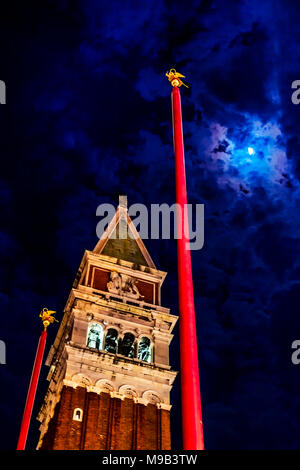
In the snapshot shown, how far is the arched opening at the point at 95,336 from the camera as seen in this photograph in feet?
154

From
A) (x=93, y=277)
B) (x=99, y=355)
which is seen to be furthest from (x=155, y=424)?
(x=93, y=277)

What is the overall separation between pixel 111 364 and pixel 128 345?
3274 millimetres

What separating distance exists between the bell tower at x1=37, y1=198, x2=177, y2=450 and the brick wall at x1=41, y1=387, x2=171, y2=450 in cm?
7

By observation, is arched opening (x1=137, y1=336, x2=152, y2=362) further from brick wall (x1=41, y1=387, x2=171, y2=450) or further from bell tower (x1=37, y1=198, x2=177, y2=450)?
brick wall (x1=41, y1=387, x2=171, y2=450)

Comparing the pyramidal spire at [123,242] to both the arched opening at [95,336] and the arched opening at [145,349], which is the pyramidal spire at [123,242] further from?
the arched opening at [145,349]

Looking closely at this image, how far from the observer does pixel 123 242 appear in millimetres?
58719

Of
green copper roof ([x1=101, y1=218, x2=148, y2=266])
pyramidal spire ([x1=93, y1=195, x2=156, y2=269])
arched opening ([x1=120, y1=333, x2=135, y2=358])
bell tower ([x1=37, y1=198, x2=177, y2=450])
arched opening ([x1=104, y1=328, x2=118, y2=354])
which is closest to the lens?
bell tower ([x1=37, y1=198, x2=177, y2=450])

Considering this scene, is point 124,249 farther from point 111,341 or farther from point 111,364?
point 111,364

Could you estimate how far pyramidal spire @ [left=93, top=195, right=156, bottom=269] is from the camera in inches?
2233

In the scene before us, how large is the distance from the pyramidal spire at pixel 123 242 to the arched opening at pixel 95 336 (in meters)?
9.39

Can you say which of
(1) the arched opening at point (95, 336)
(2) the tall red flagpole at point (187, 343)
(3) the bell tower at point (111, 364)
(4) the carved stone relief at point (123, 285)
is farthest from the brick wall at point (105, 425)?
(2) the tall red flagpole at point (187, 343)

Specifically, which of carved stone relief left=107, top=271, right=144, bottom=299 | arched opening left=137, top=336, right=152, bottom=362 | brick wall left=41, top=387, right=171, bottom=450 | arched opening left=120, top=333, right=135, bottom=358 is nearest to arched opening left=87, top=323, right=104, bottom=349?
arched opening left=120, top=333, right=135, bottom=358

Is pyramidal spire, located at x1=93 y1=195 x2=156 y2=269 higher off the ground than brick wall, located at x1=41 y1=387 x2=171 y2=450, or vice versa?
pyramidal spire, located at x1=93 y1=195 x2=156 y2=269

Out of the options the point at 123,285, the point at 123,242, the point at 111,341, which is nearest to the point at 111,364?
the point at 111,341
